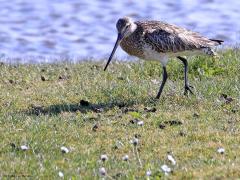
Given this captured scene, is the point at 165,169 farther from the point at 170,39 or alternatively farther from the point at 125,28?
the point at 125,28

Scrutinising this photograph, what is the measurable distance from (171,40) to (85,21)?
9.72 m

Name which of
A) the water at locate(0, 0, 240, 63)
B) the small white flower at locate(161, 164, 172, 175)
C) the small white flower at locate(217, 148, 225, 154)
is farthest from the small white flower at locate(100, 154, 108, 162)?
the water at locate(0, 0, 240, 63)

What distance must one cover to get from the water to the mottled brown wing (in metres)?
5.12

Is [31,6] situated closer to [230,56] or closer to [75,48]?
[75,48]

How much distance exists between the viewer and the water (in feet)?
59.8

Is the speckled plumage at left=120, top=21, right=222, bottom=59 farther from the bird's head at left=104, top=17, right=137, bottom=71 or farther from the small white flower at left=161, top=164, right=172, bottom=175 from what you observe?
the small white flower at left=161, top=164, right=172, bottom=175

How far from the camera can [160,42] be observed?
11.3m

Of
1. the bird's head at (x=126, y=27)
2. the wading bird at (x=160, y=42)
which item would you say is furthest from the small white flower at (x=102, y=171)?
the bird's head at (x=126, y=27)

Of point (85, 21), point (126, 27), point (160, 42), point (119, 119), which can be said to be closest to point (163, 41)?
point (160, 42)

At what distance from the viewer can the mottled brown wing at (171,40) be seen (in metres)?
11.3

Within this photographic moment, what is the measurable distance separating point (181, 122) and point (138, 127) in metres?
0.54

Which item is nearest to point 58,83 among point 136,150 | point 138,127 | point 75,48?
point 138,127

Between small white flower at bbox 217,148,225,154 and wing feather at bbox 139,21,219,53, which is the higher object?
wing feather at bbox 139,21,219,53

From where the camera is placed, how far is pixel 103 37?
1942 cm
